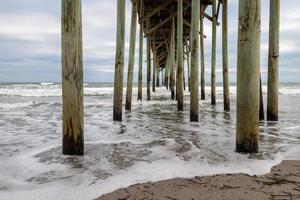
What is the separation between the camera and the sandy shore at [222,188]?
7.13 ft

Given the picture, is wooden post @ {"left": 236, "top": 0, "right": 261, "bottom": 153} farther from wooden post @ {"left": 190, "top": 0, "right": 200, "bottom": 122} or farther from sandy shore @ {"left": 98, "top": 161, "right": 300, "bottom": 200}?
wooden post @ {"left": 190, "top": 0, "right": 200, "bottom": 122}

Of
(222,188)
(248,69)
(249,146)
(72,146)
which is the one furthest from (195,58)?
(222,188)

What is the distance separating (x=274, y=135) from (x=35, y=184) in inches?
141

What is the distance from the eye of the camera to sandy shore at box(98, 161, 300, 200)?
2.17 meters

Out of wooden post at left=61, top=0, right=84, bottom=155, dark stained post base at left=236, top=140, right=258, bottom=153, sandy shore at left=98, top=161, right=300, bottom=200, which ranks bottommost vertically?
sandy shore at left=98, top=161, right=300, bottom=200

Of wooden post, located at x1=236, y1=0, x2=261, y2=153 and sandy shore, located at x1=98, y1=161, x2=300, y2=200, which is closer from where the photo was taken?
sandy shore, located at x1=98, y1=161, x2=300, y2=200

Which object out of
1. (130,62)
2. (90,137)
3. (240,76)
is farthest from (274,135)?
(130,62)

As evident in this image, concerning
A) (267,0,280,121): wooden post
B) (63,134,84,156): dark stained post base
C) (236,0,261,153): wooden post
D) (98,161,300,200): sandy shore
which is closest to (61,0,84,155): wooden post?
(63,134,84,156): dark stained post base

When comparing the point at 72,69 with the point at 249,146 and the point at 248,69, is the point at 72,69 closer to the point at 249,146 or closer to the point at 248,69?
the point at 248,69

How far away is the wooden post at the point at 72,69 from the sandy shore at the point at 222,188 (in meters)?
1.16

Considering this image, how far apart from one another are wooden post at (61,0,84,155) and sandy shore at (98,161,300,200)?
1.16 metres

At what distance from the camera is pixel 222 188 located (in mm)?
2338

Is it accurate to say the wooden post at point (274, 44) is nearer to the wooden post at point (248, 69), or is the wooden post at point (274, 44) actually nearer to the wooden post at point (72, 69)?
the wooden post at point (248, 69)

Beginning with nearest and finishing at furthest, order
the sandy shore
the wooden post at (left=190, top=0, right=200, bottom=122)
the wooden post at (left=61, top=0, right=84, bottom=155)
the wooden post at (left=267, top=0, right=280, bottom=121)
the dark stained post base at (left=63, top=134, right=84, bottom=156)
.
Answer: the sandy shore < the wooden post at (left=61, top=0, right=84, bottom=155) < the dark stained post base at (left=63, top=134, right=84, bottom=156) < the wooden post at (left=267, top=0, right=280, bottom=121) < the wooden post at (left=190, top=0, right=200, bottom=122)
